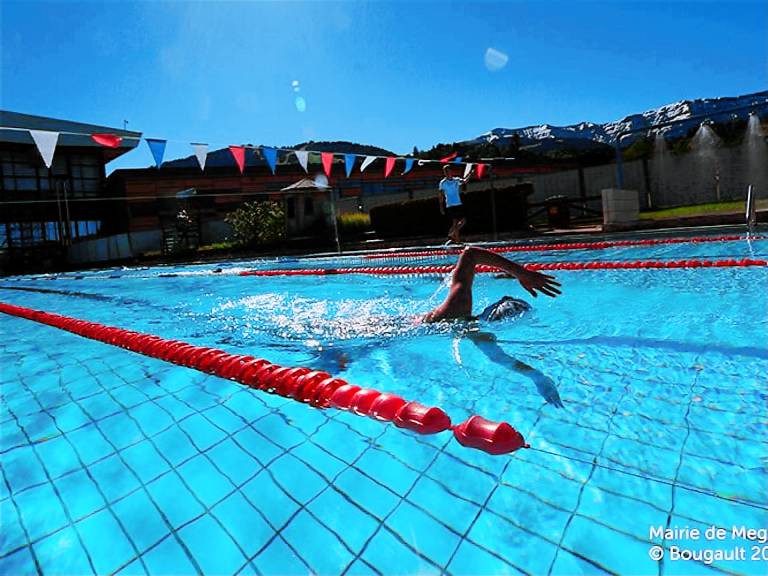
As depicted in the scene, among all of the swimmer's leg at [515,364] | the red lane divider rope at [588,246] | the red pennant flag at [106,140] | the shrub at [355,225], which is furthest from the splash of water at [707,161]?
the red pennant flag at [106,140]

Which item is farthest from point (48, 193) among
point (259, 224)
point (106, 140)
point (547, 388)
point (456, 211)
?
point (547, 388)

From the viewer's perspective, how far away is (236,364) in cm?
271

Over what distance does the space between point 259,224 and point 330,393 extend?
16.3 m

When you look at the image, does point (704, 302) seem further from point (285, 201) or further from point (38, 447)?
point (285, 201)

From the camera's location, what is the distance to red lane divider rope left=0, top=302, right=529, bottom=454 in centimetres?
168

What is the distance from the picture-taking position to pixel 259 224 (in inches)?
697

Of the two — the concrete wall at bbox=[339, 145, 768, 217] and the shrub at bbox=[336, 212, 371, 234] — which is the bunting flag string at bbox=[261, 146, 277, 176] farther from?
the concrete wall at bbox=[339, 145, 768, 217]

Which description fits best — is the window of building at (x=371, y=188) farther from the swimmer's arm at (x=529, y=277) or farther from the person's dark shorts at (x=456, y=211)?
the swimmer's arm at (x=529, y=277)

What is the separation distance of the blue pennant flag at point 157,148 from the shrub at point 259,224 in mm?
8769

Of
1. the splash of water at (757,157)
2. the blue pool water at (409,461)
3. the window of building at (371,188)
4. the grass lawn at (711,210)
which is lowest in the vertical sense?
the blue pool water at (409,461)

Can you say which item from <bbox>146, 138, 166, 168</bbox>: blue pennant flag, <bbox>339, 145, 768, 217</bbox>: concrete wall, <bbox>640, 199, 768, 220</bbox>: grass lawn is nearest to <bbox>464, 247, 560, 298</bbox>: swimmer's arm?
<bbox>146, 138, 166, 168</bbox>: blue pennant flag

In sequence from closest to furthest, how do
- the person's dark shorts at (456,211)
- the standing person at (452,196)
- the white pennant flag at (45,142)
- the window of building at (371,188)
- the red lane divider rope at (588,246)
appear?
the white pennant flag at (45,142) < the red lane divider rope at (588,246) < the standing person at (452,196) < the person's dark shorts at (456,211) < the window of building at (371,188)

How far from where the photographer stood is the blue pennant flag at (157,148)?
27.2 feet

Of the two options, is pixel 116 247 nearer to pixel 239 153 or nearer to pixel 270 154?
pixel 239 153
